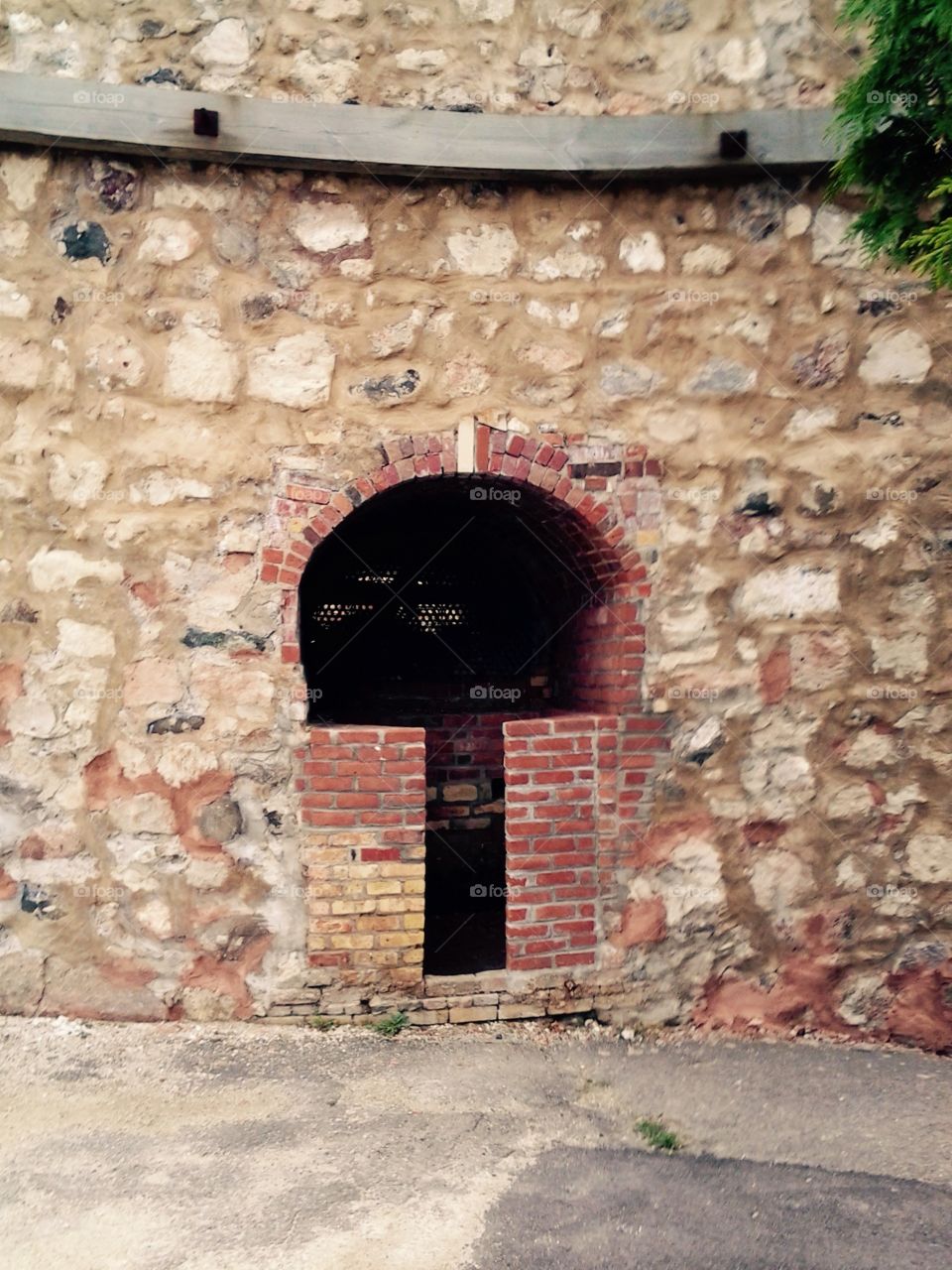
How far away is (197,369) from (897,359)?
273cm

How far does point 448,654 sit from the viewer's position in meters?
4.75

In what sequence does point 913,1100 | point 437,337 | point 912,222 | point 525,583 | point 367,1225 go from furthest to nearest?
point 525,583
point 437,337
point 913,1100
point 912,222
point 367,1225

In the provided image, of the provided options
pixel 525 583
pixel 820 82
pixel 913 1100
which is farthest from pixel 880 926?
pixel 820 82

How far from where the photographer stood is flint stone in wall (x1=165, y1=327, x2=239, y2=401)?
3475 mm

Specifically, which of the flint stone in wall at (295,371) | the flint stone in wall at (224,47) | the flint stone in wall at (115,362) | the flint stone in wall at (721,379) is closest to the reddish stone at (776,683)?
the flint stone in wall at (721,379)

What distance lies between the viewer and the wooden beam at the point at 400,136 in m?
3.34

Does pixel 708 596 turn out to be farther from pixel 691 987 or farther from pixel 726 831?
pixel 691 987

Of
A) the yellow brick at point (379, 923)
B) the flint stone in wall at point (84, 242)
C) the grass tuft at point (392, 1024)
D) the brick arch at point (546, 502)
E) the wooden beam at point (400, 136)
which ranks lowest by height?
the grass tuft at point (392, 1024)

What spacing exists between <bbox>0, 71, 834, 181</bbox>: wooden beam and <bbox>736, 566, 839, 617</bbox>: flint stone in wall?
5.18ft

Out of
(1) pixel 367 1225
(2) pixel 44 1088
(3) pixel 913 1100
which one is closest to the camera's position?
(1) pixel 367 1225

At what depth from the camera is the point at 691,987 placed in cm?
375

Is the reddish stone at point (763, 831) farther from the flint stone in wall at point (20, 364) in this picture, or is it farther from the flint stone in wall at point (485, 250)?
the flint stone in wall at point (20, 364)

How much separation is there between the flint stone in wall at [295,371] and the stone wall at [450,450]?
0.05ft

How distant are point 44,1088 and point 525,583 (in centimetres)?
287
